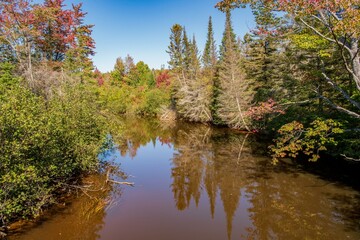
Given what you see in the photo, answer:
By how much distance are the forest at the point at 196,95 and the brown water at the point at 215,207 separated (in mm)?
1933

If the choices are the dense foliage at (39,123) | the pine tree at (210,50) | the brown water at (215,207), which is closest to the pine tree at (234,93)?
the brown water at (215,207)

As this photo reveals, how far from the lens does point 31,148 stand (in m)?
10.3

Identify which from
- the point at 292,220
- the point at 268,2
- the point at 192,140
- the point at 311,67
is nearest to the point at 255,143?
the point at 192,140

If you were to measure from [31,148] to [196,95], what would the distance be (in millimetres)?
31518

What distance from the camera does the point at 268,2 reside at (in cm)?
952

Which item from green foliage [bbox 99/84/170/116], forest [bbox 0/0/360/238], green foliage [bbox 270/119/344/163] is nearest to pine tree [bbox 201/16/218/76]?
green foliage [bbox 99/84/170/116]

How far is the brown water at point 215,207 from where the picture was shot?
35.6 ft

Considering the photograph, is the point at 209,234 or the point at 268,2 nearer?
the point at 268,2

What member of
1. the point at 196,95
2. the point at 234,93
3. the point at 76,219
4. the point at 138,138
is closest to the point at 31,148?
the point at 76,219

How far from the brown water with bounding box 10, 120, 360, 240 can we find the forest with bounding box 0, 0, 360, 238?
6.34 ft

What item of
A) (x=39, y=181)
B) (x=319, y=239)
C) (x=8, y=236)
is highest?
(x=39, y=181)

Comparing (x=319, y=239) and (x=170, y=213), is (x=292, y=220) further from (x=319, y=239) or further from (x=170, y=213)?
(x=170, y=213)

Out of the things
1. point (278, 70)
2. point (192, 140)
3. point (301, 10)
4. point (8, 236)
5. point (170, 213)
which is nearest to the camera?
point (301, 10)

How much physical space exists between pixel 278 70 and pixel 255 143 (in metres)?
8.29
